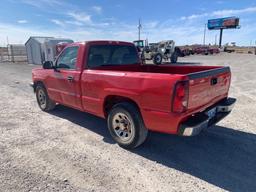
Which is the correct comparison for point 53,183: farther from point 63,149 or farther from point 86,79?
point 86,79

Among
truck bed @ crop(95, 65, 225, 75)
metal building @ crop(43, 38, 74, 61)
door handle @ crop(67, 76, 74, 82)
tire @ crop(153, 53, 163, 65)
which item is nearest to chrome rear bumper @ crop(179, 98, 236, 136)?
truck bed @ crop(95, 65, 225, 75)

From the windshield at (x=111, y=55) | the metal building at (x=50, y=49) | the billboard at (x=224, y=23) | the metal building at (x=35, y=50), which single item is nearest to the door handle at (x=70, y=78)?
the windshield at (x=111, y=55)

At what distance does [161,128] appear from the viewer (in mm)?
3178

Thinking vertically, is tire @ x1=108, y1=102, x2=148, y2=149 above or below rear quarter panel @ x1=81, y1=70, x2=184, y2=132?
below

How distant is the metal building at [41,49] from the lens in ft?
75.2

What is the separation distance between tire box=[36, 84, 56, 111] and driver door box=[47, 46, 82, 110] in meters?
0.53

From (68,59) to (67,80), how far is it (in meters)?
0.52

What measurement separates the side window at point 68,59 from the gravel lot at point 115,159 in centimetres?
137

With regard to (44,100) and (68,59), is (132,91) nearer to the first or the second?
(68,59)

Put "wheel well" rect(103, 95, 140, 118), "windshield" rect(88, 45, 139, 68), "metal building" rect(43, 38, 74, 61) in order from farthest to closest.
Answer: "metal building" rect(43, 38, 74, 61)
"windshield" rect(88, 45, 139, 68)
"wheel well" rect(103, 95, 140, 118)

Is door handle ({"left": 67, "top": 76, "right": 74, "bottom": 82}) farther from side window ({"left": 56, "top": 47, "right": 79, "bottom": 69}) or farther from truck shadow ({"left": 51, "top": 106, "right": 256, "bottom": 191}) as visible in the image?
truck shadow ({"left": 51, "top": 106, "right": 256, "bottom": 191})

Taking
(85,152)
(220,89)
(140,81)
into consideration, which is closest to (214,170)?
(220,89)

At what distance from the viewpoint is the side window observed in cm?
459

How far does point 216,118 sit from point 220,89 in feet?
1.72
